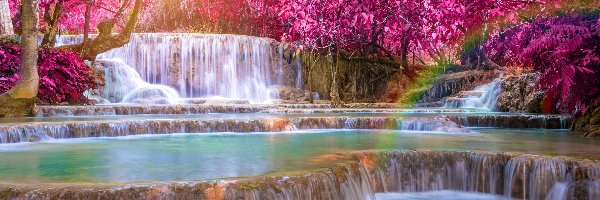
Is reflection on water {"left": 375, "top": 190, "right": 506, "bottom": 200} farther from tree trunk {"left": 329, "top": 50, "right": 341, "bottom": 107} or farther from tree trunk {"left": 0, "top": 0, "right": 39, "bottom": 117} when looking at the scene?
tree trunk {"left": 329, "top": 50, "right": 341, "bottom": 107}

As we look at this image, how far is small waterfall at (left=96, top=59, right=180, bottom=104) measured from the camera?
1656cm

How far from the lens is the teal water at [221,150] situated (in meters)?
5.16

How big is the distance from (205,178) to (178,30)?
21.0 m

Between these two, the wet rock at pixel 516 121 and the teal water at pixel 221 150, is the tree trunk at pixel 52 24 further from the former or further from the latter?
the wet rock at pixel 516 121

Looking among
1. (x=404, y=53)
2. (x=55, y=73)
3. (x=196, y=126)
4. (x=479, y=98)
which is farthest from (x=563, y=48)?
(x=404, y=53)

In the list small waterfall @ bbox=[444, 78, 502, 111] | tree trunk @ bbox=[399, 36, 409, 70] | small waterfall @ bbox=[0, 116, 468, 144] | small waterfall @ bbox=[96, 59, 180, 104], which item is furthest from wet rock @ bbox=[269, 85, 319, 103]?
small waterfall @ bbox=[0, 116, 468, 144]

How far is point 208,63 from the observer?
18984mm

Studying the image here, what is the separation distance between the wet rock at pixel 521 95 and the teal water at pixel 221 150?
3.48 meters

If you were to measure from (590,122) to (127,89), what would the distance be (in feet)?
38.7

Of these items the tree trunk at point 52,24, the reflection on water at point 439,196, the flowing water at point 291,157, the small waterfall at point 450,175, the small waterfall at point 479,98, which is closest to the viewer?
the flowing water at point 291,157

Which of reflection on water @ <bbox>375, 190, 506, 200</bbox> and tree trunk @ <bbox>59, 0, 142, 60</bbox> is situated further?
tree trunk @ <bbox>59, 0, 142, 60</bbox>

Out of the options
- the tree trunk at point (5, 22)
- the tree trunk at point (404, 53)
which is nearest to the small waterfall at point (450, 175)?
the tree trunk at point (404, 53)

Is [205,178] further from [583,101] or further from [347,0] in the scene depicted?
[347,0]

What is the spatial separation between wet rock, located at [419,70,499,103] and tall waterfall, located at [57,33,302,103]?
13.3ft
